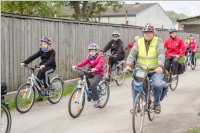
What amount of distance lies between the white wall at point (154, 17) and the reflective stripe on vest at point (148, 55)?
5931cm

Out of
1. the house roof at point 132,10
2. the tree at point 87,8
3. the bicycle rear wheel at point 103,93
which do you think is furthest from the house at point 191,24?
the bicycle rear wheel at point 103,93

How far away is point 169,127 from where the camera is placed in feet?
25.6

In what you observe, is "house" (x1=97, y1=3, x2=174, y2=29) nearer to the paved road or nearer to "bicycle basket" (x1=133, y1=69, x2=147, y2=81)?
the paved road

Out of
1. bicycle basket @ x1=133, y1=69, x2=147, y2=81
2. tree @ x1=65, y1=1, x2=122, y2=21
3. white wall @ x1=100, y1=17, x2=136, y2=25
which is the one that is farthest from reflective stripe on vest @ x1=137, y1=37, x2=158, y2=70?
white wall @ x1=100, y1=17, x2=136, y2=25

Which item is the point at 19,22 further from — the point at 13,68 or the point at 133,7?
the point at 133,7

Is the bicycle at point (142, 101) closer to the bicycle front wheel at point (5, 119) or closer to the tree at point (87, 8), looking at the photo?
the bicycle front wheel at point (5, 119)

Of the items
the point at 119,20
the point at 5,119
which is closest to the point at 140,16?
the point at 119,20

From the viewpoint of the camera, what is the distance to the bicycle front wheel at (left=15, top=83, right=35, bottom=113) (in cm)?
903

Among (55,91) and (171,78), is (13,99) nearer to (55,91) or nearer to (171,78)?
(55,91)

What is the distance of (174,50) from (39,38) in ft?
13.8

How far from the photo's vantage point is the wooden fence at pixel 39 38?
10750mm

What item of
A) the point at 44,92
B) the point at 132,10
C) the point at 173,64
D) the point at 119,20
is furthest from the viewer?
the point at 132,10

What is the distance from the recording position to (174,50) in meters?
12.0

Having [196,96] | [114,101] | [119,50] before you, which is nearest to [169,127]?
[114,101]
